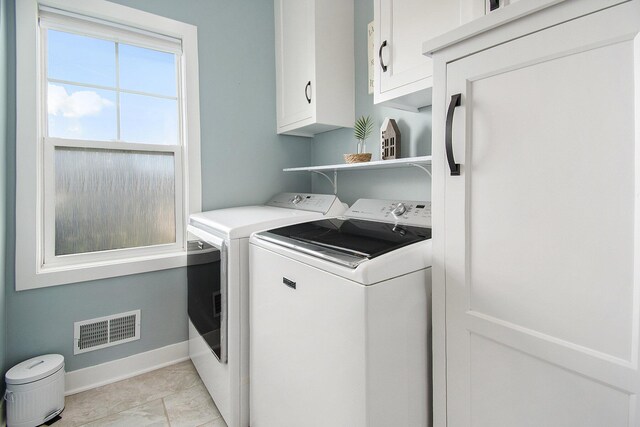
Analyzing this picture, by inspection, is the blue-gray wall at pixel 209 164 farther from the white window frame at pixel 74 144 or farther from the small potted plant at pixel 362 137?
the small potted plant at pixel 362 137

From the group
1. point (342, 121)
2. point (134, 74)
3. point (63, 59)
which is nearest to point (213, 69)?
point (134, 74)

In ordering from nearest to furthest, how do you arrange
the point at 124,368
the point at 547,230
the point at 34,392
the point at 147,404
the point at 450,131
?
the point at 547,230
the point at 450,131
the point at 34,392
the point at 147,404
the point at 124,368

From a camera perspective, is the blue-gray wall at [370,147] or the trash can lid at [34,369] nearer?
the trash can lid at [34,369]

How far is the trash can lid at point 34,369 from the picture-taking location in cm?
154

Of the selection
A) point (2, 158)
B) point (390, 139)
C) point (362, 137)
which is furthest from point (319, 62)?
point (2, 158)

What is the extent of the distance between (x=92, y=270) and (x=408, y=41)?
2.16m

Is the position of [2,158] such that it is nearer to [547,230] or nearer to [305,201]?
[305,201]

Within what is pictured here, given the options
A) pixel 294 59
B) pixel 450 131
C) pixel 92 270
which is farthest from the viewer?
pixel 294 59

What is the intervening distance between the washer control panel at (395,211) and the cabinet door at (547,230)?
49 cm

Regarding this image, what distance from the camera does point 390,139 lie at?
69.2 inches

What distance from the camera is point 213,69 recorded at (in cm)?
227

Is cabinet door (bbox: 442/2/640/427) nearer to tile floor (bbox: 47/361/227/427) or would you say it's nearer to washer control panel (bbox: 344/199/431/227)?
washer control panel (bbox: 344/199/431/227)

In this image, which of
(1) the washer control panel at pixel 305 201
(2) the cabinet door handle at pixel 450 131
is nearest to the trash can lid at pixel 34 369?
(1) the washer control panel at pixel 305 201

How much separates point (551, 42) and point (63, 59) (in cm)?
245
